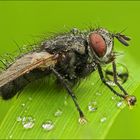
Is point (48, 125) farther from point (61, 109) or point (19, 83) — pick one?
point (19, 83)

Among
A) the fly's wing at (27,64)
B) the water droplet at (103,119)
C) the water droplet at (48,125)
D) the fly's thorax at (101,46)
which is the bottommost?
the water droplet at (103,119)

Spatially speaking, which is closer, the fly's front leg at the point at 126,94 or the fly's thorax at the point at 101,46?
the fly's front leg at the point at 126,94

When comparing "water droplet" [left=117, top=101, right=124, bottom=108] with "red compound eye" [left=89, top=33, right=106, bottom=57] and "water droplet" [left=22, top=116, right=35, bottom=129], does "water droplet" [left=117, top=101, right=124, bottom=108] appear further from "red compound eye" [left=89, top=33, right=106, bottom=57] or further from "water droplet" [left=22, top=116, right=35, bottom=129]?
"water droplet" [left=22, top=116, right=35, bottom=129]

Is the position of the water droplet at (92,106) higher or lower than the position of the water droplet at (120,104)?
higher

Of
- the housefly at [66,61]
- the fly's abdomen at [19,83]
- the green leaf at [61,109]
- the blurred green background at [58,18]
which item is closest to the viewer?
the green leaf at [61,109]

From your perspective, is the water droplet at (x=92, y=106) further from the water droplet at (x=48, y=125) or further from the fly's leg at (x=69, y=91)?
the water droplet at (x=48, y=125)

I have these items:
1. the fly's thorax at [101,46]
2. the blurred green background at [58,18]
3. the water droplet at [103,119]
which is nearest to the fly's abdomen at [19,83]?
the fly's thorax at [101,46]
